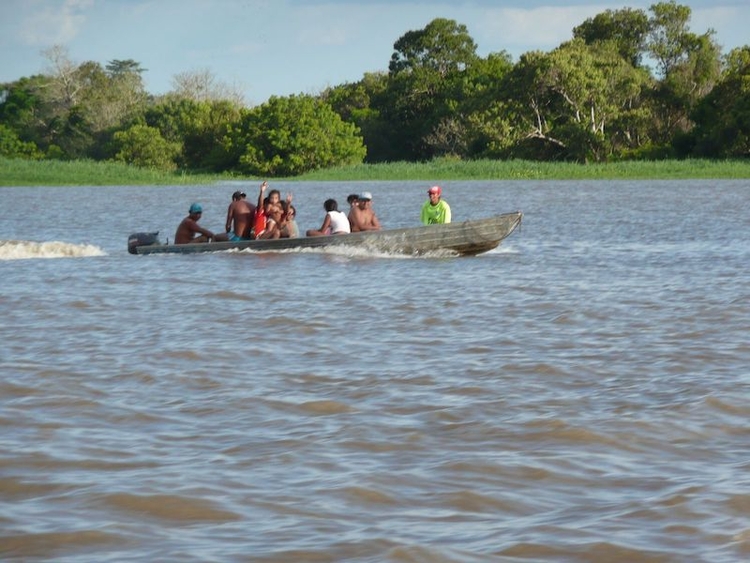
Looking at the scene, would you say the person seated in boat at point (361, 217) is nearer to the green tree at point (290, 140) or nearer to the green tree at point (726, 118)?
the green tree at point (726, 118)

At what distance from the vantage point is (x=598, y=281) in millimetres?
12938

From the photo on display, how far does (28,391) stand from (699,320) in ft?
16.8

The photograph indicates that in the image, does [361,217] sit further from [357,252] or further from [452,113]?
[452,113]

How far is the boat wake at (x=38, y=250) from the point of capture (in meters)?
16.5

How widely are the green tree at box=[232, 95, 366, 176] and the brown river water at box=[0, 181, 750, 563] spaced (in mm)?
46985

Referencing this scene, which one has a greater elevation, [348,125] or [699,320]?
[348,125]

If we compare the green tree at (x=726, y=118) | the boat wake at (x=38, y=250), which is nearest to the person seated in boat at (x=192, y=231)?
the boat wake at (x=38, y=250)

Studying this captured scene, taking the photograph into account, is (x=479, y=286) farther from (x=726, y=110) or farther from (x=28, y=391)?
(x=726, y=110)

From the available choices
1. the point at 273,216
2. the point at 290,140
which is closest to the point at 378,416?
the point at 273,216

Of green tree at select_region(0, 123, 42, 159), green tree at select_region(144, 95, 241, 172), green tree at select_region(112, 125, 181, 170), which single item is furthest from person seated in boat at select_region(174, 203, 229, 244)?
green tree at select_region(0, 123, 42, 159)

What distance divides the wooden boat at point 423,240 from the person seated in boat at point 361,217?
1.73 feet

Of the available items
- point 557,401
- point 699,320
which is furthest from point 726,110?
point 557,401

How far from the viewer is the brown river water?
4453 mm

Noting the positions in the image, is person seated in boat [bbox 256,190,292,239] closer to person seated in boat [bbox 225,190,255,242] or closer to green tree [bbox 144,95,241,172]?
person seated in boat [bbox 225,190,255,242]
